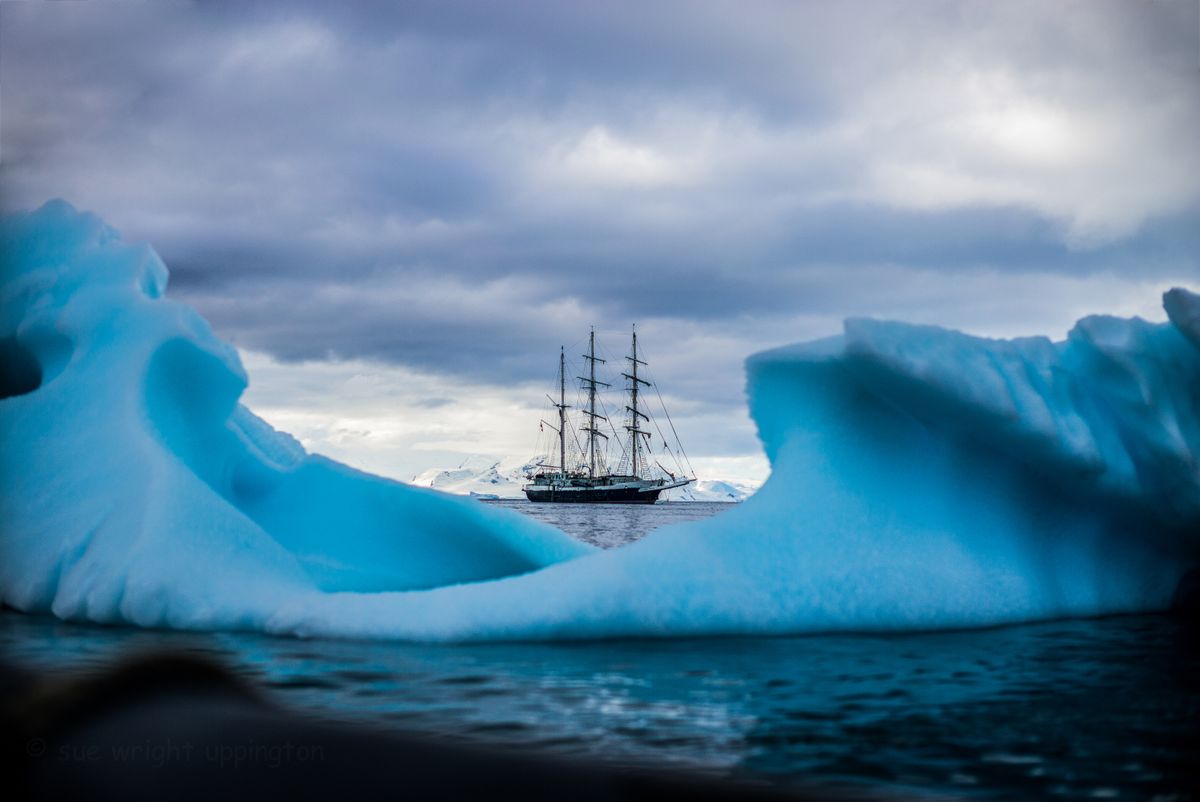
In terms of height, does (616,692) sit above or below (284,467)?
below

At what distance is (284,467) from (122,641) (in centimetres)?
390

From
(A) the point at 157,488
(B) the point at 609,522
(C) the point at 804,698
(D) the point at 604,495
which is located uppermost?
(D) the point at 604,495

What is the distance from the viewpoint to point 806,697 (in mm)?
4598

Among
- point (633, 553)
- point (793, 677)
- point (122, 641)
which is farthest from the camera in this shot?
point (633, 553)

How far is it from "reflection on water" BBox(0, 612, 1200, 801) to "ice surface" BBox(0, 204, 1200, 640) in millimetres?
316

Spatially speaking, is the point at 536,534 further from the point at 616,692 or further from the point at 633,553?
the point at 616,692

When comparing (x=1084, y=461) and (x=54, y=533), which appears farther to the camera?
(x=54, y=533)

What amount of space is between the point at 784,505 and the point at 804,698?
2.97 m

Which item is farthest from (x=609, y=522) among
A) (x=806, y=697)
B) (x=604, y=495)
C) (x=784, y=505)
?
(x=604, y=495)

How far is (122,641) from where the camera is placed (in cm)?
630

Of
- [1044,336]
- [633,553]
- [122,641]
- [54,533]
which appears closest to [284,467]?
[54,533]

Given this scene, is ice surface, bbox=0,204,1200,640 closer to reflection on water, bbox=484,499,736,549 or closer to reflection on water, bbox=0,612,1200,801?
reflection on water, bbox=0,612,1200,801

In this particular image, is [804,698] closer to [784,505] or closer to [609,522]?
[784,505]

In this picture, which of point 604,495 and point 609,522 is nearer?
point 609,522
